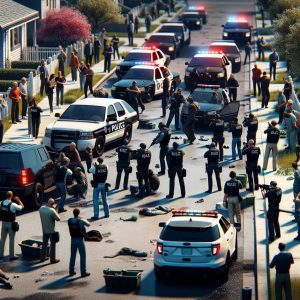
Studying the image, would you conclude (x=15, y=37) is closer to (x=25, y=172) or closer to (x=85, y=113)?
(x=85, y=113)

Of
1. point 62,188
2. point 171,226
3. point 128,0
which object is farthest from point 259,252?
point 128,0

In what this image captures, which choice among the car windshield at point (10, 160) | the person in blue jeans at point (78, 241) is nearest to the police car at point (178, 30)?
the car windshield at point (10, 160)

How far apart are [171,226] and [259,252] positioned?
128 inches

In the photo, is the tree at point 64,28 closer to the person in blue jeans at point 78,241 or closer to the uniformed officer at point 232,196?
the uniformed officer at point 232,196

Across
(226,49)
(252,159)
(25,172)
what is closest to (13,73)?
(226,49)

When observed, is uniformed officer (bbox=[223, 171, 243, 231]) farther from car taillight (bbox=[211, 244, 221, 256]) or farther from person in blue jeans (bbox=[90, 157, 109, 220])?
car taillight (bbox=[211, 244, 221, 256])

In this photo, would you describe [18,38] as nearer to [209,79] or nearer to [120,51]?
[120,51]

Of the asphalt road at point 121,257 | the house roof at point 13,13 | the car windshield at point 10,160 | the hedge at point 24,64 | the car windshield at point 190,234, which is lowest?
the asphalt road at point 121,257

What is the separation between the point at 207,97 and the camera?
4453 cm

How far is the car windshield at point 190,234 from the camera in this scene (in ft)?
79.0

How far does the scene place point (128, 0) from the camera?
319 feet

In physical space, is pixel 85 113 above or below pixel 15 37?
below

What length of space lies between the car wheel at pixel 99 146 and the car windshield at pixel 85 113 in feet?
2.31

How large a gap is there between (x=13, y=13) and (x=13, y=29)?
39.3 inches
